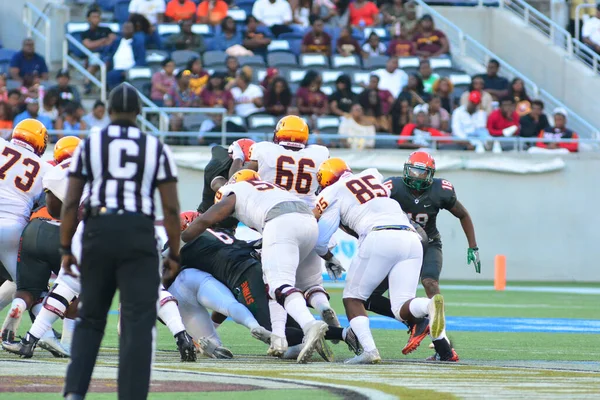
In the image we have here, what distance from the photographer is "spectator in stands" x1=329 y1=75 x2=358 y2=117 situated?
21391mm

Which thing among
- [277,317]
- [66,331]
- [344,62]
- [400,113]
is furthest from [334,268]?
[344,62]

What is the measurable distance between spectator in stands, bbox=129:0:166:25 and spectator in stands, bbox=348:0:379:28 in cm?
382

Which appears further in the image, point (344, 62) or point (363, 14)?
point (363, 14)

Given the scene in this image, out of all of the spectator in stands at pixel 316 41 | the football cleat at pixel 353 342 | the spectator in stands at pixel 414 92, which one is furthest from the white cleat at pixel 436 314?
the spectator in stands at pixel 316 41

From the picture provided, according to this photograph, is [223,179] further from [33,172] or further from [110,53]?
[110,53]

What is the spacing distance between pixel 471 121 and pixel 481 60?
3.70 metres

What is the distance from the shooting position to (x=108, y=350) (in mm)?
10180

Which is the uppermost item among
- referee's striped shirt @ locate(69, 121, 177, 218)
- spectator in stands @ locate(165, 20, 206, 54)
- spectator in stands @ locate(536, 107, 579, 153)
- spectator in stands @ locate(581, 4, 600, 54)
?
referee's striped shirt @ locate(69, 121, 177, 218)

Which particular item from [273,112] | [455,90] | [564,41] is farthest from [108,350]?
[564,41]

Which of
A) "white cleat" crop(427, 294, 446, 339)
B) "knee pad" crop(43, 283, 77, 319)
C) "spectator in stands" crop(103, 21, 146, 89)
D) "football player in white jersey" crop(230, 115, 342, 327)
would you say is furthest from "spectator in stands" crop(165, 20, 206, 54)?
"white cleat" crop(427, 294, 446, 339)

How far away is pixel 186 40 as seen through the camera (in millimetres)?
22531

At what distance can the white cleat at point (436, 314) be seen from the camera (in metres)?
9.12

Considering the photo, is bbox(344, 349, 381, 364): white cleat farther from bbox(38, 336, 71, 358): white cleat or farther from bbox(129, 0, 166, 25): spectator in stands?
bbox(129, 0, 166, 25): spectator in stands

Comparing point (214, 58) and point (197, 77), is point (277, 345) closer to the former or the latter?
point (197, 77)
